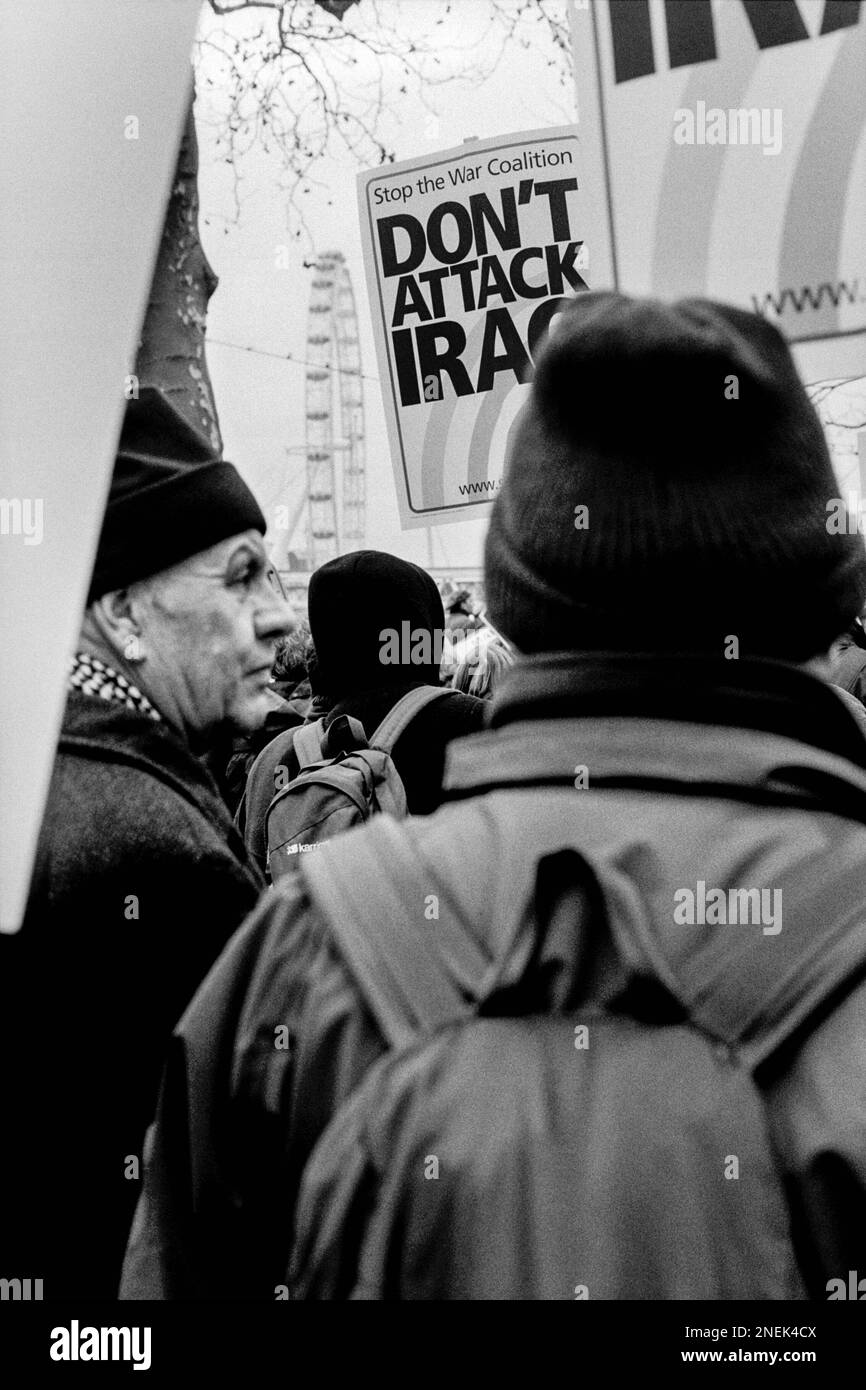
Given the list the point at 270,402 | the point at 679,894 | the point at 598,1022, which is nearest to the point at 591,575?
the point at 679,894

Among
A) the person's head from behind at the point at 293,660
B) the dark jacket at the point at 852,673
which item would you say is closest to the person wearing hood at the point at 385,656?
the dark jacket at the point at 852,673

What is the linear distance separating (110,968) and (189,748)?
1.43 feet

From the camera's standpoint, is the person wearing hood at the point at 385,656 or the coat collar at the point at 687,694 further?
the person wearing hood at the point at 385,656

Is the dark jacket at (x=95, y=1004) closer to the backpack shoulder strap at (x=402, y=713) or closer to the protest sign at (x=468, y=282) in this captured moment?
the backpack shoulder strap at (x=402, y=713)

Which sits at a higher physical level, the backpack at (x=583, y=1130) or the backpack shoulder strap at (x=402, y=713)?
the backpack shoulder strap at (x=402, y=713)

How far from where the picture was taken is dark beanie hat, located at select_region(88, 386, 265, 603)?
8.00 feet

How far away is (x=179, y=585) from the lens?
249cm

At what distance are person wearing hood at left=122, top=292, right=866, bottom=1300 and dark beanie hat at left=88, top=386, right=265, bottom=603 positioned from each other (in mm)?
875

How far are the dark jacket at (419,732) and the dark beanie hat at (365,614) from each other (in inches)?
1.7

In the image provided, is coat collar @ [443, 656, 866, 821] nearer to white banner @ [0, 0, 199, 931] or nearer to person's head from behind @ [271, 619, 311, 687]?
white banner @ [0, 0, 199, 931]

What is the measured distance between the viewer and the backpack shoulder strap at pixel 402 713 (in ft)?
12.4

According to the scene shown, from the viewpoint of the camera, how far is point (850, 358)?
2.34 metres

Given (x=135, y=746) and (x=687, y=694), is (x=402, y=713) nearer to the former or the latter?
(x=135, y=746)
